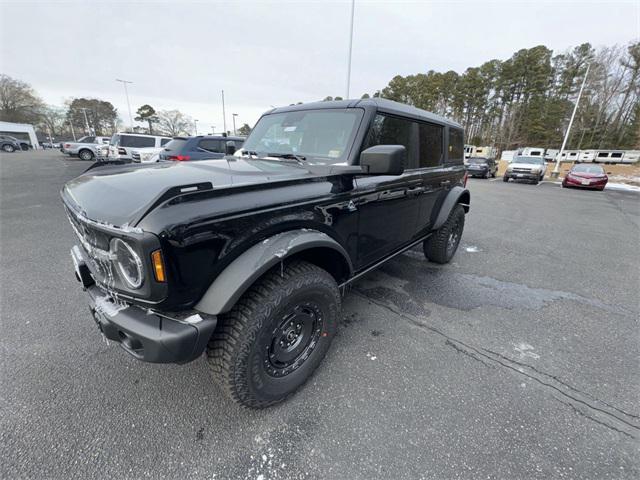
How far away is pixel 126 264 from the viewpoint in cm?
136

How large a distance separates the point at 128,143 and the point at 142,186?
14.9 m

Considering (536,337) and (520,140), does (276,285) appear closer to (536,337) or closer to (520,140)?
(536,337)

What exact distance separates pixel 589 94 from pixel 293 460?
176ft

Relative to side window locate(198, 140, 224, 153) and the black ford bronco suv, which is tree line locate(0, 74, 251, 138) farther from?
the black ford bronco suv

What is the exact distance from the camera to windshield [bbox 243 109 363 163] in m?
2.30

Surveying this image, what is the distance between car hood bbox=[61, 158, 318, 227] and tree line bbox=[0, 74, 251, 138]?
2019 inches

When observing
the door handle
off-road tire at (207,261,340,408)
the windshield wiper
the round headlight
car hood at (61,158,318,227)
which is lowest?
off-road tire at (207,261,340,408)

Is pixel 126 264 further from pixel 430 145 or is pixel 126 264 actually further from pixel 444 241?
pixel 444 241

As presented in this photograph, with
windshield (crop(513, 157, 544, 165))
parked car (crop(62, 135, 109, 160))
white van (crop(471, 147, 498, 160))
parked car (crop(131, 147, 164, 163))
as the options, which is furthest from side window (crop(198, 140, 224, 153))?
white van (crop(471, 147, 498, 160))

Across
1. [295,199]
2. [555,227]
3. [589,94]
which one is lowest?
[555,227]

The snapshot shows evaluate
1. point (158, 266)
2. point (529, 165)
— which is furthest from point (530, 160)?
point (158, 266)


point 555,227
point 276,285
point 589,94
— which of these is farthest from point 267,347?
point 589,94

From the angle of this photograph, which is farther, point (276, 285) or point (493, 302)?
point (493, 302)

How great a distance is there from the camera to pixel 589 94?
122 ft
